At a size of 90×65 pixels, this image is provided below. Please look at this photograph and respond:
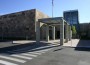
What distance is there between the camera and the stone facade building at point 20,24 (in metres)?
42.5

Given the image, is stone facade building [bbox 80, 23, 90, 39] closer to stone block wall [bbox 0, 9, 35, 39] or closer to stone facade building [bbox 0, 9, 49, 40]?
stone facade building [bbox 0, 9, 49, 40]

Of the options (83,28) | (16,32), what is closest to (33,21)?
(16,32)

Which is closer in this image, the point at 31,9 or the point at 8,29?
the point at 31,9

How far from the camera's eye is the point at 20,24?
149 ft

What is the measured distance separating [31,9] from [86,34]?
2747 cm

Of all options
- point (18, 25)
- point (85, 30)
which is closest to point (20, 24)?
point (18, 25)

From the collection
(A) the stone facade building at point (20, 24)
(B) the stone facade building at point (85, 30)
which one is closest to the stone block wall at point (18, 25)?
(A) the stone facade building at point (20, 24)

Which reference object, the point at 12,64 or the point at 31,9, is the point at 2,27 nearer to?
the point at 31,9

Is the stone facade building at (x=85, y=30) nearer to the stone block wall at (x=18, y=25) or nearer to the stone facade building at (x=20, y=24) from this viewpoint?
the stone facade building at (x=20, y=24)

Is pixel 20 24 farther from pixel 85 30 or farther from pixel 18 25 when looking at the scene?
Result: pixel 85 30

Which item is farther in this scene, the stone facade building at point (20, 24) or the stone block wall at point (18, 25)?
the stone block wall at point (18, 25)

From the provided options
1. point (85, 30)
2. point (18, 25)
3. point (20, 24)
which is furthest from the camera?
point (85, 30)

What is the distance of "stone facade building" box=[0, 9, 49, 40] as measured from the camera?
42.5 meters

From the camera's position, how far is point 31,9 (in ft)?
140
